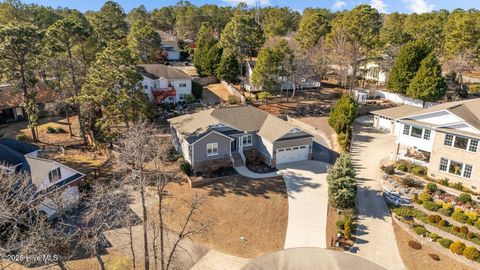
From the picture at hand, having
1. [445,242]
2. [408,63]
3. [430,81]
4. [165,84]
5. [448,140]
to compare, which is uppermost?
[408,63]

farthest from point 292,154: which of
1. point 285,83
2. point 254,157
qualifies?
point 285,83

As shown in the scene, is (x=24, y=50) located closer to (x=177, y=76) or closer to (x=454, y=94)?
(x=177, y=76)

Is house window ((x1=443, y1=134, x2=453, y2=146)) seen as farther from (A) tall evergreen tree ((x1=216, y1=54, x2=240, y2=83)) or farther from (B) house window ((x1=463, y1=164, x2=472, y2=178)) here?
(A) tall evergreen tree ((x1=216, y1=54, x2=240, y2=83))

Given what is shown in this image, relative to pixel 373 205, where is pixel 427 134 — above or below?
above

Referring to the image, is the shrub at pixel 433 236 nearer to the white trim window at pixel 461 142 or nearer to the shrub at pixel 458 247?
the shrub at pixel 458 247

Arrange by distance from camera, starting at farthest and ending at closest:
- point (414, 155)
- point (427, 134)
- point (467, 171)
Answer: point (414, 155)
point (427, 134)
point (467, 171)

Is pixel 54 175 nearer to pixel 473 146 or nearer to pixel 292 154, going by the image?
pixel 292 154

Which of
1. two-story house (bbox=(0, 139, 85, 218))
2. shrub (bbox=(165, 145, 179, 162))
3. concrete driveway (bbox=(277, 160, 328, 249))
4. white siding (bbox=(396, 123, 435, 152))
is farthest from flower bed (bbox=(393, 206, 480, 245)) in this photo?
two-story house (bbox=(0, 139, 85, 218))

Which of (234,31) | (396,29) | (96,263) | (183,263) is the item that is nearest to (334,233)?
(183,263)

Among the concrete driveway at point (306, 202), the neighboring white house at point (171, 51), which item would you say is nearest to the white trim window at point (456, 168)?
the concrete driveway at point (306, 202)
